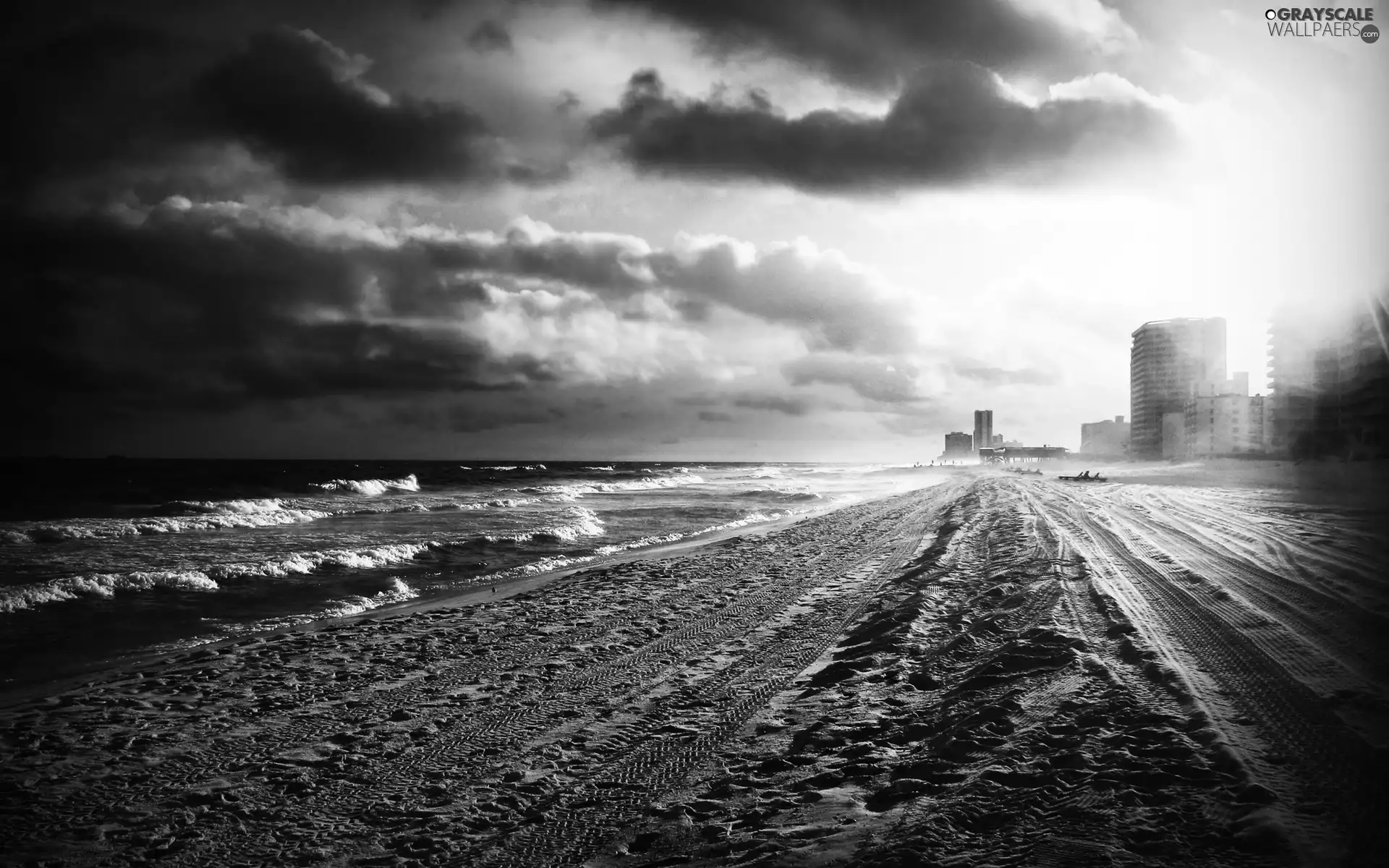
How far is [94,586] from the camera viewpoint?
12.7 m

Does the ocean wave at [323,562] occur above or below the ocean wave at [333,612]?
above

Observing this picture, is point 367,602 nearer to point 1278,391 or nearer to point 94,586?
point 94,586

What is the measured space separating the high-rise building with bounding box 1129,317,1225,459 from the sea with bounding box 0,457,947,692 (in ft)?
469

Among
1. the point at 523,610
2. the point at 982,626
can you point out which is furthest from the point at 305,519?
the point at 982,626

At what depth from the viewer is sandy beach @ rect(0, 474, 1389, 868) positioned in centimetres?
385

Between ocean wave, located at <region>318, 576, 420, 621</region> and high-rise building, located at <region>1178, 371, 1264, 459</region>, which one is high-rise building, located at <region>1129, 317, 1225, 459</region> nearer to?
high-rise building, located at <region>1178, 371, 1264, 459</region>

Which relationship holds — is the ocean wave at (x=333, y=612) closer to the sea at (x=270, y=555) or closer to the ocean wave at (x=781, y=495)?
the sea at (x=270, y=555)

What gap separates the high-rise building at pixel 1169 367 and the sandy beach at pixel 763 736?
Answer: 162823mm

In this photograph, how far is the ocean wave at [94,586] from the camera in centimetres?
1180

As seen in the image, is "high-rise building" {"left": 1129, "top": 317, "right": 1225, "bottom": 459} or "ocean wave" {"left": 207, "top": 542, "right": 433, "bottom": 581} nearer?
"ocean wave" {"left": 207, "top": 542, "right": 433, "bottom": 581}

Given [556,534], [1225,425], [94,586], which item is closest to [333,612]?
[94,586]

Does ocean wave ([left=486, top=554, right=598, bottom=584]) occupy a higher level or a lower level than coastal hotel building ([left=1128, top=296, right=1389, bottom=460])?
lower

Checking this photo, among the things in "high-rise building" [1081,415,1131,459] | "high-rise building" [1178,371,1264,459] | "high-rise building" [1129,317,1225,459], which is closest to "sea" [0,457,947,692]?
"high-rise building" [1178,371,1264,459]

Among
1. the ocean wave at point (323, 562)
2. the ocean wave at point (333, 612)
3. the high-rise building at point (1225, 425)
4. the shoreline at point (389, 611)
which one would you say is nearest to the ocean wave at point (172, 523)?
the ocean wave at point (323, 562)
